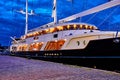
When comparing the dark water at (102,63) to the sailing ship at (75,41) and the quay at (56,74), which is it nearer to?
the sailing ship at (75,41)

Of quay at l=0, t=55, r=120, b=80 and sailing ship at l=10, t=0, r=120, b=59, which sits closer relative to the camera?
quay at l=0, t=55, r=120, b=80

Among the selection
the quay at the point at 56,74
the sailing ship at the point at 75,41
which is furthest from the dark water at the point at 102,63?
the quay at the point at 56,74

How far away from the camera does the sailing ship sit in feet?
66.1

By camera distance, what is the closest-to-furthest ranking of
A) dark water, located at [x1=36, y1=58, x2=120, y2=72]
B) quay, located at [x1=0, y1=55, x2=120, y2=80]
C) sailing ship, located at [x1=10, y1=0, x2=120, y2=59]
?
quay, located at [x1=0, y1=55, x2=120, y2=80]
dark water, located at [x1=36, y1=58, x2=120, y2=72]
sailing ship, located at [x1=10, y1=0, x2=120, y2=59]

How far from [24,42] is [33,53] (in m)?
6.70

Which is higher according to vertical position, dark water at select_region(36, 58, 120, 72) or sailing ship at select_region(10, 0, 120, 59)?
sailing ship at select_region(10, 0, 120, 59)

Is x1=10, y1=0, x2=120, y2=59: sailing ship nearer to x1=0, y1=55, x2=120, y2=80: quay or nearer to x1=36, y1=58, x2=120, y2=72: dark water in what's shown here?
x1=36, y1=58, x2=120, y2=72: dark water

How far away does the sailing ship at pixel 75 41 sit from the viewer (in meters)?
20.2

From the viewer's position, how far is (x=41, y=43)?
33156 mm

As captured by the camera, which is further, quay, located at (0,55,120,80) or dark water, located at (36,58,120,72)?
dark water, located at (36,58,120,72)

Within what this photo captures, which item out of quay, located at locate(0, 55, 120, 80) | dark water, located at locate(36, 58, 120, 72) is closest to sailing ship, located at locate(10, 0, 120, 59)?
dark water, located at locate(36, 58, 120, 72)

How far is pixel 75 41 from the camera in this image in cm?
2467

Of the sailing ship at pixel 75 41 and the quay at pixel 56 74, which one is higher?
the sailing ship at pixel 75 41

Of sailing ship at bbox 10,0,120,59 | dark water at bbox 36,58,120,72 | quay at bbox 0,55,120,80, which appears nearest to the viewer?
quay at bbox 0,55,120,80
